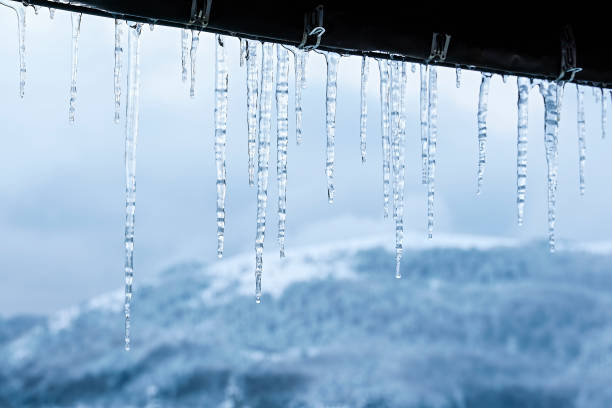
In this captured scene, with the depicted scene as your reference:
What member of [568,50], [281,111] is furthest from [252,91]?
[568,50]

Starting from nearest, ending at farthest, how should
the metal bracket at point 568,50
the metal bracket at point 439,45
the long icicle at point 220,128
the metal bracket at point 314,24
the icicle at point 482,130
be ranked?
1. the metal bracket at point 314,24
2. the metal bracket at point 439,45
3. the metal bracket at point 568,50
4. the long icicle at point 220,128
5. the icicle at point 482,130

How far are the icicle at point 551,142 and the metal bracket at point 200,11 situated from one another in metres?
1.40

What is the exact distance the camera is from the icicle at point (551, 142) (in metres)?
2.79

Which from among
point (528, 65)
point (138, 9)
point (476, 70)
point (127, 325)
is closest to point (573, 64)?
point (528, 65)

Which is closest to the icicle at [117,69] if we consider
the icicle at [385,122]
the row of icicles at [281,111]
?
the row of icicles at [281,111]

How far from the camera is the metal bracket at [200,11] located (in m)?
1.75

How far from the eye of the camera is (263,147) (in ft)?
8.78

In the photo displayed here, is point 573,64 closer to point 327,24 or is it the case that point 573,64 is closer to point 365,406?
point 327,24

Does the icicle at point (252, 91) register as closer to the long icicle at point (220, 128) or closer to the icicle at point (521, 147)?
the long icicle at point (220, 128)

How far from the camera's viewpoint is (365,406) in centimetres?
2792

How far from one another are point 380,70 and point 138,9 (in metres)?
1.24

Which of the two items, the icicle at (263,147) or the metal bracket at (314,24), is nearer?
the metal bracket at (314,24)

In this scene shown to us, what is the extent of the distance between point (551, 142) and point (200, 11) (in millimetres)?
1943

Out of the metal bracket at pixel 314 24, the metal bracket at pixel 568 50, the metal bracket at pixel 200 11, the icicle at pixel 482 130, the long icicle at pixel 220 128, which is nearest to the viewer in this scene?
the metal bracket at pixel 200 11
